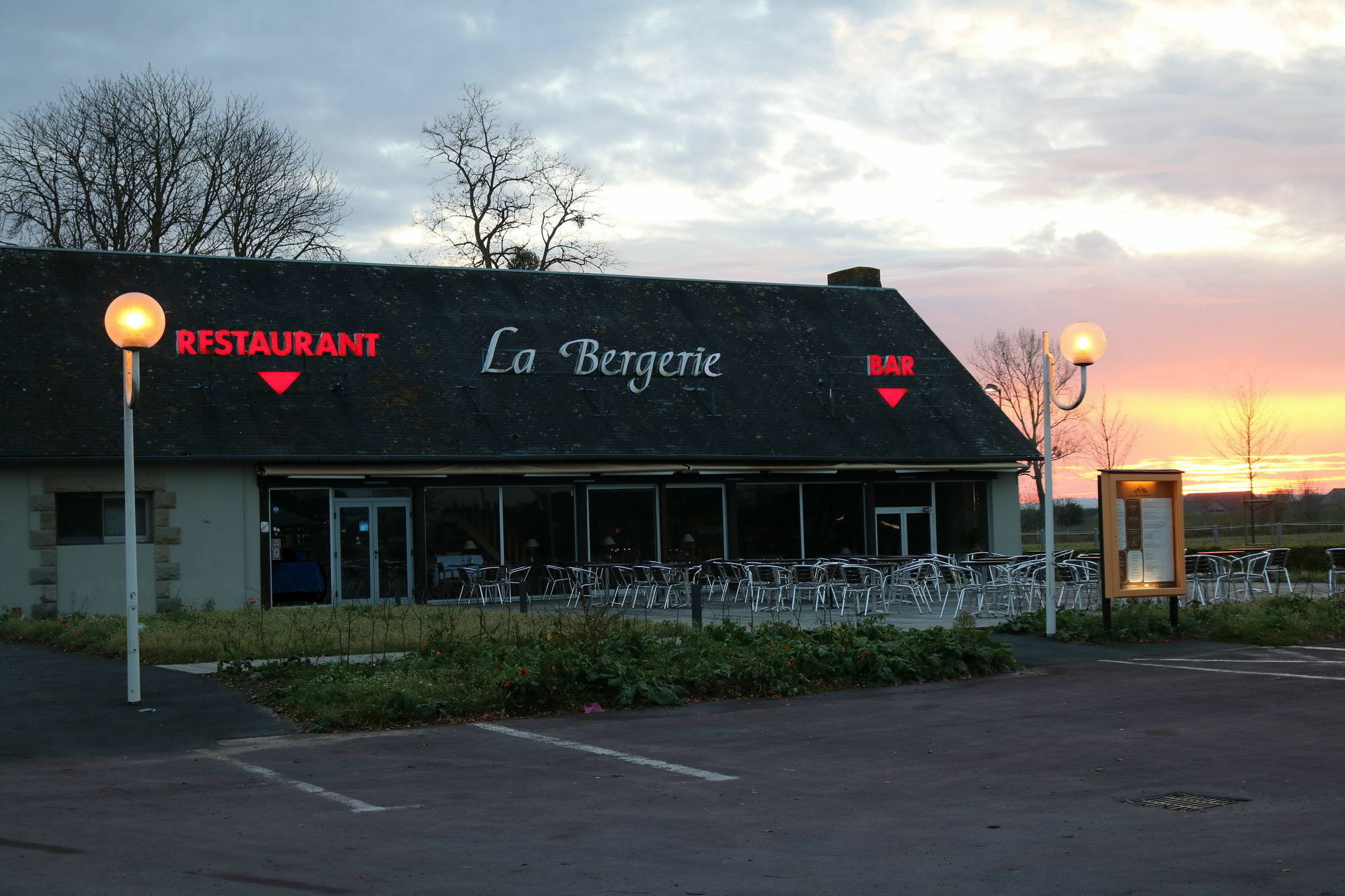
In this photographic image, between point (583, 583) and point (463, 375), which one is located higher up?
point (463, 375)

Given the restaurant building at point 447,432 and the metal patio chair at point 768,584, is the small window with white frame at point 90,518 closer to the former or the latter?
the restaurant building at point 447,432

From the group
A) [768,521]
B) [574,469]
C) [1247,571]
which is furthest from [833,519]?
[1247,571]

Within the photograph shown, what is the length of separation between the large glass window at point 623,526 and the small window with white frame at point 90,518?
7.63m

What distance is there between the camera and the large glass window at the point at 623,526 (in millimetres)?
24234

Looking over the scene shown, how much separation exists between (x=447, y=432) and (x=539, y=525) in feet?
7.81

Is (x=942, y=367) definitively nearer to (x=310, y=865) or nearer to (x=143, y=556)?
(x=143, y=556)

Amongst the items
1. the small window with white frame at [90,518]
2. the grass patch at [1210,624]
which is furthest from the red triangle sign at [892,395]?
the small window with white frame at [90,518]

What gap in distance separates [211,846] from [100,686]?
5.64 m

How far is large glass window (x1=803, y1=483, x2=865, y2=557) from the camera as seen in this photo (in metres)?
25.7

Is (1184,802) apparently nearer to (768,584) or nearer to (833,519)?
(768,584)

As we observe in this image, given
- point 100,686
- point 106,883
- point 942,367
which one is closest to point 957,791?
point 106,883

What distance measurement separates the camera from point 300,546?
2206 cm

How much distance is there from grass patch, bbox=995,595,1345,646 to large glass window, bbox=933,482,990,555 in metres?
11.6

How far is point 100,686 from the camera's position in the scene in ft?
35.8
